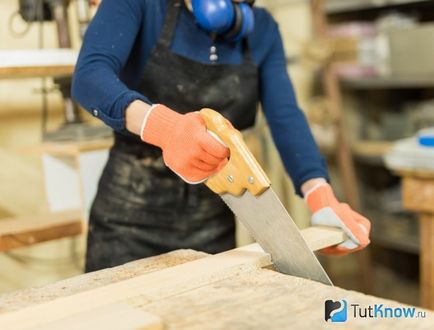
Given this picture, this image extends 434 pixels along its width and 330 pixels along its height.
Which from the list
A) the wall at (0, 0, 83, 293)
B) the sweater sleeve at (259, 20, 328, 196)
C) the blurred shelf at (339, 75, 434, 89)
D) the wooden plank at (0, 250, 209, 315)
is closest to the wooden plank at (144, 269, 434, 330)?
the wooden plank at (0, 250, 209, 315)

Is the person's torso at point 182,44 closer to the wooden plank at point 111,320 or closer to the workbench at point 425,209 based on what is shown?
the workbench at point 425,209

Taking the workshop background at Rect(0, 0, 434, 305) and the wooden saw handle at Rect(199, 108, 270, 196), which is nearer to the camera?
the wooden saw handle at Rect(199, 108, 270, 196)

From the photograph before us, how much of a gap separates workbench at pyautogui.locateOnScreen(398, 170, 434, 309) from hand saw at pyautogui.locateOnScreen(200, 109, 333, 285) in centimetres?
78

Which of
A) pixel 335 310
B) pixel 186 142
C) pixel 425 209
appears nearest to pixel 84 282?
pixel 186 142

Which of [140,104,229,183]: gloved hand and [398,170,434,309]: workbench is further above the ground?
[140,104,229,183]: gloved hand

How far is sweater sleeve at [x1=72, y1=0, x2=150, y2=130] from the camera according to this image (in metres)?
1.22

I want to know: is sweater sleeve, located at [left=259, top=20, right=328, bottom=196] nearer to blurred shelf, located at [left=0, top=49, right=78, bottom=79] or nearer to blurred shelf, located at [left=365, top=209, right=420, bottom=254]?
blurred shelf, located at [left=0, top=49, right=78, bottom=79]

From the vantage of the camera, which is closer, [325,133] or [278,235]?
[278,235]

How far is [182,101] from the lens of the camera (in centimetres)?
150

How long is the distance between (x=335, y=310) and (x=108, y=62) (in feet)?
2.24

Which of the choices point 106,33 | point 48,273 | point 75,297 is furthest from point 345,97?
point 75,297

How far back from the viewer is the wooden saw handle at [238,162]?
41.1 inches

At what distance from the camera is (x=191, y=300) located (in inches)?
37.5

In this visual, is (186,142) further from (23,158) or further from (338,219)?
(23,158)
